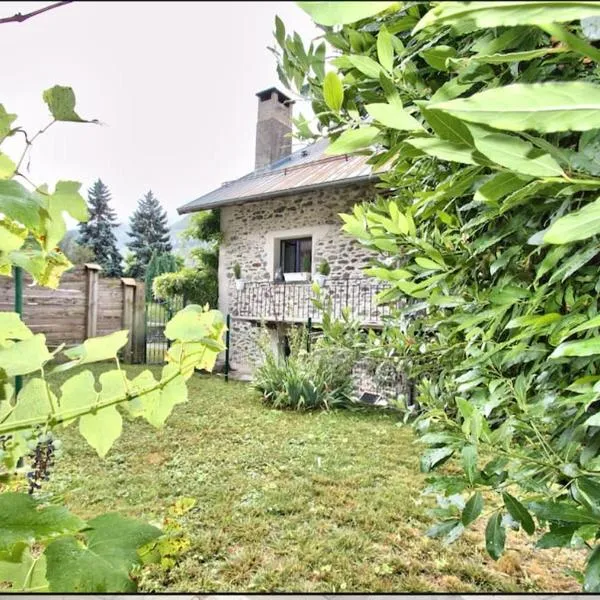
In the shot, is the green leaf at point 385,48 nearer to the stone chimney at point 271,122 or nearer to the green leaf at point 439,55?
the green leaf at point 439,55

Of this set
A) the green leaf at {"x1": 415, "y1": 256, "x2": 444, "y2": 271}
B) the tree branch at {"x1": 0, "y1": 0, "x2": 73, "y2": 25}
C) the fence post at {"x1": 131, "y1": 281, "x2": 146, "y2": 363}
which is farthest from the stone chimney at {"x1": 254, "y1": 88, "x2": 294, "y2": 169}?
the tree branch at {"x1": 0, "y1": 0, "x2": 73, "y2": 25}

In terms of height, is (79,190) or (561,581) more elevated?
(79,190)

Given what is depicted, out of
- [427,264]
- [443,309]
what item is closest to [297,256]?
[443,309]

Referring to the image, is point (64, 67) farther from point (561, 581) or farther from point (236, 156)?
point (561, 581)

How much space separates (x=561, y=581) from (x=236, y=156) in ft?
4.75

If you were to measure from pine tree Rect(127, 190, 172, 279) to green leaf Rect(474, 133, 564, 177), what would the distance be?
1422 millimetres

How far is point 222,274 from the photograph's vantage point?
1.67 m

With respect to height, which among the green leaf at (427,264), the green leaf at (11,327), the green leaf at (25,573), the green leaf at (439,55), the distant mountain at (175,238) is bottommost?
the green leaf at (25,573)

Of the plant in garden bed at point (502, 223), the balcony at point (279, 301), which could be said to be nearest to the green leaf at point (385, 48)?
the plant in garden bed at point (502, 223)

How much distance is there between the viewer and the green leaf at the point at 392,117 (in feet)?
0.53

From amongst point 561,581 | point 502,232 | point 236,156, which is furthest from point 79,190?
point 236,156

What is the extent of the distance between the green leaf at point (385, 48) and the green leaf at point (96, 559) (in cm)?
31

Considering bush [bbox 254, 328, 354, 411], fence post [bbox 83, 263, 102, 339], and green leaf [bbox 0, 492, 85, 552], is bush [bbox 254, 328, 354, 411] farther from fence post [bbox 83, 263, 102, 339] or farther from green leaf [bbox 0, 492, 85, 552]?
green leaf [bbox 0, 492, 85, 552]

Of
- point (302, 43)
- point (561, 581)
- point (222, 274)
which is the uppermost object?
point (302, 43)
